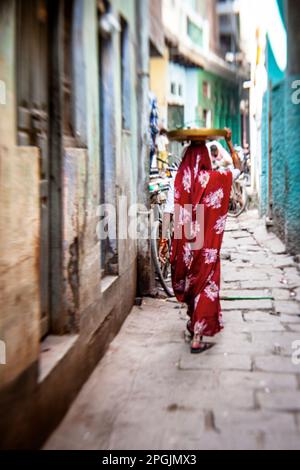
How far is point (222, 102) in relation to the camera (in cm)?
2577

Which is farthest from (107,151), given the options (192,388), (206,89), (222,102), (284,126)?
(222,102)

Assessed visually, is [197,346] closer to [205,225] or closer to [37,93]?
[205,225]

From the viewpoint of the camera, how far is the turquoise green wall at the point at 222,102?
22.5 meters

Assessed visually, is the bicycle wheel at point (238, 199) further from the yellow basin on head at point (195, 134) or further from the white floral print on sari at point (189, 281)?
the yellow basin on head at point (195, 134)

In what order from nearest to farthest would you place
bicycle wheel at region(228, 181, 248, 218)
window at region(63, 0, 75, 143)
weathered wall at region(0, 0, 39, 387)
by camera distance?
weathered wall at region(0, 0, 39, 387) → window at region(63, 0, 75, 143) → bicycle wheel at region(228, 181, 248, 218)

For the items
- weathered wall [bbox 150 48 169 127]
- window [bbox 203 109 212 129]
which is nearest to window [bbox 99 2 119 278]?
weathered wall [bbox 150 48 169 127]

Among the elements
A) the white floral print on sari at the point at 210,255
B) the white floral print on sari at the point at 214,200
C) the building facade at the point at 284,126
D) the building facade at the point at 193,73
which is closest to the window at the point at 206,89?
the building facade at the point at 193,73

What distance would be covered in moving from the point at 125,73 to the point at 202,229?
75.3 inches

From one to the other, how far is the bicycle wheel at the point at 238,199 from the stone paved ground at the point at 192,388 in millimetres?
7157

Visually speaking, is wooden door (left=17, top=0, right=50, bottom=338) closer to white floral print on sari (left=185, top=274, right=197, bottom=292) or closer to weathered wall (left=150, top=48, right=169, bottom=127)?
white floral print on sari (left=185, top=274, right=197, bottom=292)

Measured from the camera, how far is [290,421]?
3299mm

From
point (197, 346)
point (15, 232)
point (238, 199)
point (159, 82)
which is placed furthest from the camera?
point (159, 82)

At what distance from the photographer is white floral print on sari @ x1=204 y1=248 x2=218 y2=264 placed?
463cm

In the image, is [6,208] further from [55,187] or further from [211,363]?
[211,363]
